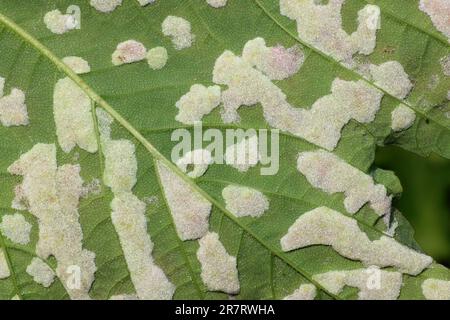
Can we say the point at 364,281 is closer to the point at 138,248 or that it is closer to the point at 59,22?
the point at 138,248

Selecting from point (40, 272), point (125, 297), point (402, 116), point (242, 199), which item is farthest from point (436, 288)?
point (40, 272)

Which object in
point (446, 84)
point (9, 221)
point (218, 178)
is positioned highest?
point (446, 84)

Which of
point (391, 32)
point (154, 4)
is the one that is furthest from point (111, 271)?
point (391, 32)

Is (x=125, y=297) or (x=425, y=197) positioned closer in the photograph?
(x=125, y=297)

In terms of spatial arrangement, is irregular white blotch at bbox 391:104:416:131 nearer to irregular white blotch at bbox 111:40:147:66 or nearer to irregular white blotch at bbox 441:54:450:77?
irregular white blotch at bbox 441:54:450:77

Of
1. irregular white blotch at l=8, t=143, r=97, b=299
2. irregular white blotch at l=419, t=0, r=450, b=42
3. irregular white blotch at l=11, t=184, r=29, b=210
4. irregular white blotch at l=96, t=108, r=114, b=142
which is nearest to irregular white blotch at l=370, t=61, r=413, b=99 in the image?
irregular white blotch at l=419, t=0, r=450, b=42

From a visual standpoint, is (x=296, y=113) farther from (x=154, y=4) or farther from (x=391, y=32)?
(x=154, y=4)
